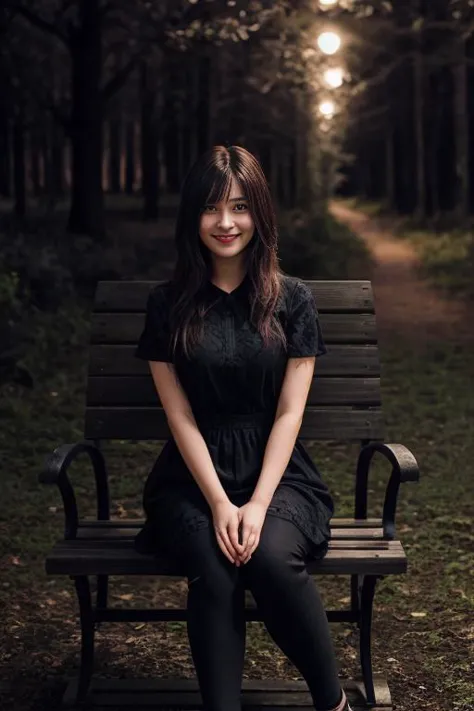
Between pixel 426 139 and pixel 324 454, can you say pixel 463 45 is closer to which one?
pixel 426 139

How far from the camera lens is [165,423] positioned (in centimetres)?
473

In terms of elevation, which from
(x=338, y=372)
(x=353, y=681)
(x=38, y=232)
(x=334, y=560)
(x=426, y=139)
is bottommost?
(x=353, y=681)

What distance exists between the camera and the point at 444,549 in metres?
6.27

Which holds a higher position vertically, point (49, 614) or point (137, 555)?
point (137, 555)

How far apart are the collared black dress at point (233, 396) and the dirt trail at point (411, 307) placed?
9.26m

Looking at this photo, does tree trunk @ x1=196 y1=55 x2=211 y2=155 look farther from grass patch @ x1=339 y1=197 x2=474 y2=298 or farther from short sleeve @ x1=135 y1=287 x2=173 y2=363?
short sleeve @ x1=135 y1=287 x2=173 y2=363

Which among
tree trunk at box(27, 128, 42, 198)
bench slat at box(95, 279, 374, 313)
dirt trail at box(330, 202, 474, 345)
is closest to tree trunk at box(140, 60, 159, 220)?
tree trunk at box(27, 128, 42, 198)

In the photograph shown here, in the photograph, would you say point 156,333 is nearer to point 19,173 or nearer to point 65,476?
point 65,476

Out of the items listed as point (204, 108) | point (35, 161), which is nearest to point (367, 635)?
point (204, 108)

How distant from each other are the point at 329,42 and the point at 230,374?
59.2 ft

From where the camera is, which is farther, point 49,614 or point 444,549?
point 444,549

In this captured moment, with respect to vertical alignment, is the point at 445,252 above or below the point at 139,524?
above

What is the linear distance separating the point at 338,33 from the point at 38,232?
6.13 metres

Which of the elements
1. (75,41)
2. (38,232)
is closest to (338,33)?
(75,41)
